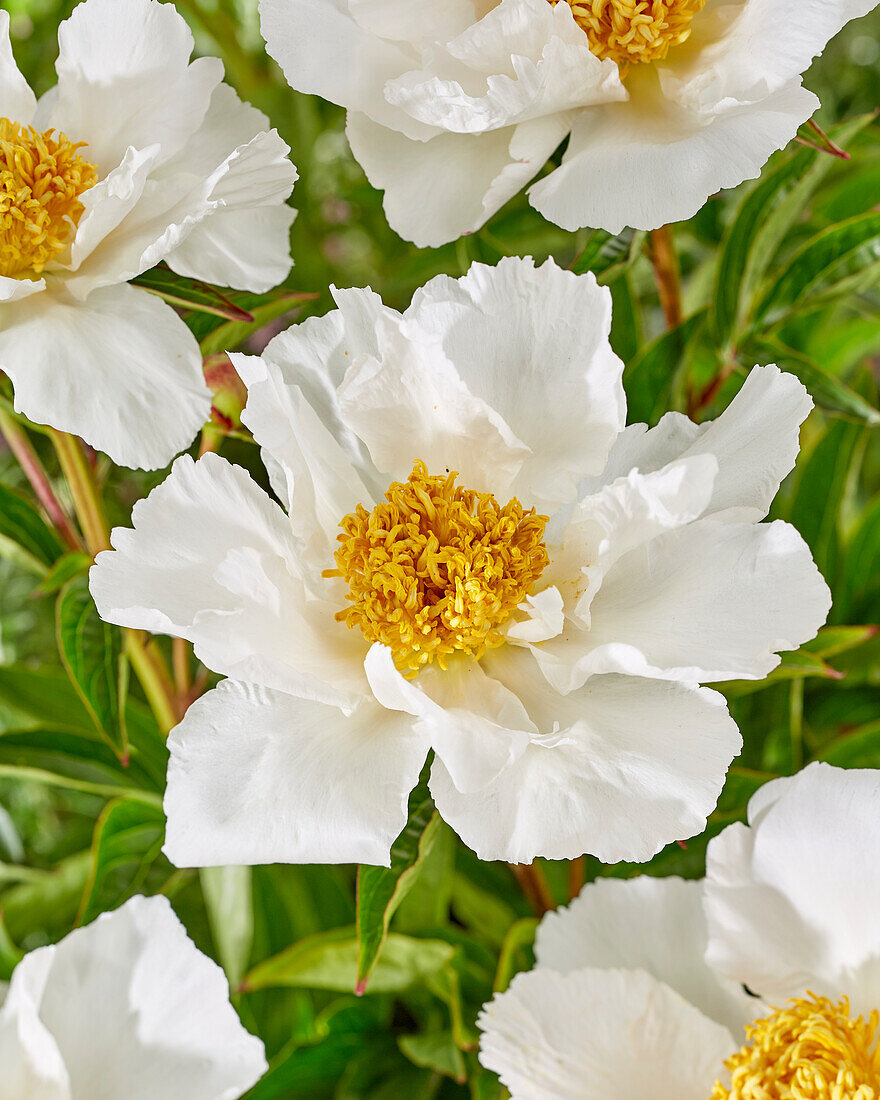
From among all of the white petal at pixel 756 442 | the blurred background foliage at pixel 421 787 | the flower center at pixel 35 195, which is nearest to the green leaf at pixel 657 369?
the blurred background foliage at pixel 421 787

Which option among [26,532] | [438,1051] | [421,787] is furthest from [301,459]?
[438,1051]

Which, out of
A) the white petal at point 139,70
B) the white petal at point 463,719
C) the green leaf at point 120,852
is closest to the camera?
the white petal at point 463,719

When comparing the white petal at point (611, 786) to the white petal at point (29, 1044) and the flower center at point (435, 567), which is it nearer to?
the flower center at point (435, 567)

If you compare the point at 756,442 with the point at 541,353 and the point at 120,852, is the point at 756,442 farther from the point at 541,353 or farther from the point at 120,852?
the point at 120,852

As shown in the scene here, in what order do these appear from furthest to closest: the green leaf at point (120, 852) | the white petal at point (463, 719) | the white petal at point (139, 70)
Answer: the green leaf at point (120, 852) < the white petal at point (139, 70) < the white petal at point (463, 719)

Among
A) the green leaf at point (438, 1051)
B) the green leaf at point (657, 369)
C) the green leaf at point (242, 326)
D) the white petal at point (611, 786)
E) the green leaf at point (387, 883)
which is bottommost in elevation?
the green leaf at point (438, 1051)

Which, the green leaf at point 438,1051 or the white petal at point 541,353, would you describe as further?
the green leaf at point 438,1051

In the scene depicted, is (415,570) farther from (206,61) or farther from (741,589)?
(206,61)
